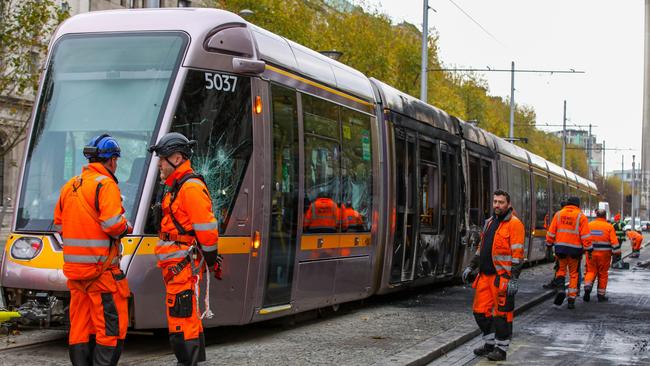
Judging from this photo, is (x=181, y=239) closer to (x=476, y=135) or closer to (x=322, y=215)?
(x=322, y=215)

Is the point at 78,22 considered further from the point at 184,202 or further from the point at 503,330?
the point at 503,330

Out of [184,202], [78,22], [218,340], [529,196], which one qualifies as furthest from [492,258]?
[529,196]

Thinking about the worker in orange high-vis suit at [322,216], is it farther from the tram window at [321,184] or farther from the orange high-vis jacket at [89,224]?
the orange high-vis jacket at [89,224]

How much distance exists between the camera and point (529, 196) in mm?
27000

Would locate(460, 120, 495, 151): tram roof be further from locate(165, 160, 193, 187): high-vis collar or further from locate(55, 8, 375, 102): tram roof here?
locate(165, 160, 193, 187): high-vis collar

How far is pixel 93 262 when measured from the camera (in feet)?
23.3

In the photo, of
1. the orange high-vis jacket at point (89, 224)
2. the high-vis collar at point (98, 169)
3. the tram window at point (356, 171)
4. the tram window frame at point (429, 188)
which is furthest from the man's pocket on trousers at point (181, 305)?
the tram window frame at point (429, 188)

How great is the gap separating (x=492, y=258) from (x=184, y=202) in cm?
403

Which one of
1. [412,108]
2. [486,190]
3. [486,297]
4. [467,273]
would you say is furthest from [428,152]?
[486,297]

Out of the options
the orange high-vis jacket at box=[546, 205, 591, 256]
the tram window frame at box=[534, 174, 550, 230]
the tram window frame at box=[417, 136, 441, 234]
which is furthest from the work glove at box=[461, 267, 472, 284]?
the tram window frame at box=[534, 174, 550, 230]

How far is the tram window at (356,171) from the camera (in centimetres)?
1259

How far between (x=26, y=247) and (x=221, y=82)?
2427 millimetres

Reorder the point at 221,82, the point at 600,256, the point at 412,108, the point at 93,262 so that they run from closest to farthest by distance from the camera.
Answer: the point at 93,262
the point at 221,82
the point at 412,108
the point at 600,256

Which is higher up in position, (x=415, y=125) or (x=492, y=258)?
(x=415, y=125)
